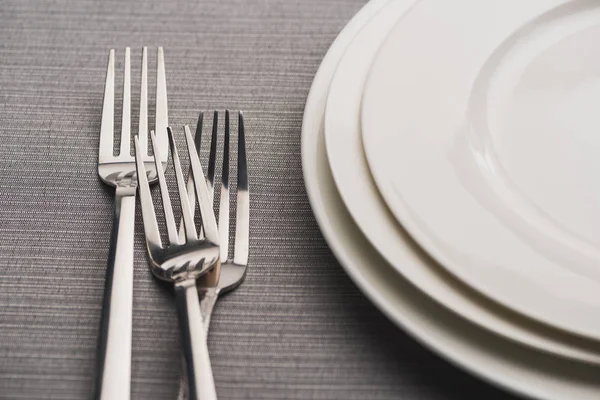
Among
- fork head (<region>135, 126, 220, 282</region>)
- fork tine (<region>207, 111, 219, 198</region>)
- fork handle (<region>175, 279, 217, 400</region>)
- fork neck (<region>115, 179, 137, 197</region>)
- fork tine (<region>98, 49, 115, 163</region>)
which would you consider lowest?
fork handle (<region>175, 279, 217, 400</region>)

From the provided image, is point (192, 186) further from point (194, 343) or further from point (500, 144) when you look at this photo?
point (500, 144)

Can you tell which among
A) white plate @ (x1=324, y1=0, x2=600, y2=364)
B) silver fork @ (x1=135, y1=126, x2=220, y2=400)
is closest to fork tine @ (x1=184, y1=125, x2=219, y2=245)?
silver fork @ (x1=135, y1=126, x2=220, y2=400)

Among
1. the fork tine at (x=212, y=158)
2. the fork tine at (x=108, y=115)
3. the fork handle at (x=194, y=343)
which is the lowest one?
the fork handle at (x=194, y=343)

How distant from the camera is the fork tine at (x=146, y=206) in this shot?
459mm

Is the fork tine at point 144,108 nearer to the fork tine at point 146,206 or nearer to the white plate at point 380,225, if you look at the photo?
the fork tine at point 146,206

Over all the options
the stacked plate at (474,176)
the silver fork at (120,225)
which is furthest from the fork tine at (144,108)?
the stacked plate at (474,176)

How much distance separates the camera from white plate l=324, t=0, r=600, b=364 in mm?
360

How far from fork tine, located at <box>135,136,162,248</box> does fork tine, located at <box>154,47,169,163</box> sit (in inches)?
1.8

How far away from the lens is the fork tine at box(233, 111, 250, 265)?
472 mm

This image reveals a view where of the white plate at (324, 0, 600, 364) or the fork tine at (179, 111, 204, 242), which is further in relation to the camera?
the fork tine at (179, 111, 204, 242)

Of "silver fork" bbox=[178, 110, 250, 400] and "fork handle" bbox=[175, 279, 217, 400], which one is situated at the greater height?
"silver fork" bbox=[178, 110, 250, 400]

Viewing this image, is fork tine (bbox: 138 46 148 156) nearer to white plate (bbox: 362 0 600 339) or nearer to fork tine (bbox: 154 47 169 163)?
fork tine (bbox: 154 47 169 163)

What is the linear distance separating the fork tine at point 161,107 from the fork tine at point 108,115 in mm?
41

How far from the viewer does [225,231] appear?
0.48 m
